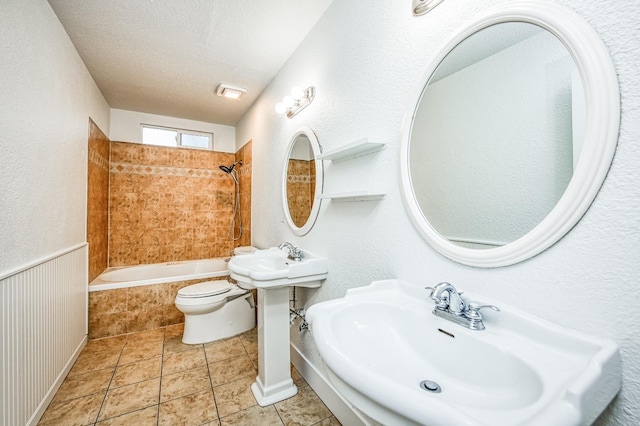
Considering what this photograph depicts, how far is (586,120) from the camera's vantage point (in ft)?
2.19

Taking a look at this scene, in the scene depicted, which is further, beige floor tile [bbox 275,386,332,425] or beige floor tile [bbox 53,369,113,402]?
beige floor tile [bbox 53,369,113,402]

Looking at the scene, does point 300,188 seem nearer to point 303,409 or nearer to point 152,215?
point 303,409

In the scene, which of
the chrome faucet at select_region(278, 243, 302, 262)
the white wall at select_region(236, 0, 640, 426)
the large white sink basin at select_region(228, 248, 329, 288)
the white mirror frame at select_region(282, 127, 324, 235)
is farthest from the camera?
the chrome faucet at select_region(278, 243, 302, 262)

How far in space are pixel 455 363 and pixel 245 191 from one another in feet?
10.7

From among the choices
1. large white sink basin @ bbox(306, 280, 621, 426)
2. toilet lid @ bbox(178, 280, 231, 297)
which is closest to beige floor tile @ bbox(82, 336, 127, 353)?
toilet lid @ bbox(178, 280, 231, 297)

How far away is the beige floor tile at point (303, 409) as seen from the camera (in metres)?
1.56

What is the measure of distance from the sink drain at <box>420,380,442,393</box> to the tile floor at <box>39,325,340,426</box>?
1.03m

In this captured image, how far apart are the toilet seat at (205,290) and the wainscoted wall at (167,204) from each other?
4.37 ft

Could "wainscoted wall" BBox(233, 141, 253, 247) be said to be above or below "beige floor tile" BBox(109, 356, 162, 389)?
above

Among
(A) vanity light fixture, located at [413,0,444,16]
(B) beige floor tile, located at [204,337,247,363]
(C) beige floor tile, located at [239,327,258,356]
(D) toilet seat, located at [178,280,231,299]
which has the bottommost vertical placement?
(B) beige floor tile, located at [204,337,247,363]

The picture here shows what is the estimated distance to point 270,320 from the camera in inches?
67.9

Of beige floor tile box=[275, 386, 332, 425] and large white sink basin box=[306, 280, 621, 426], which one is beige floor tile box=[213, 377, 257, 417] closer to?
beige floor tile box=[275, 386, 332, 425]

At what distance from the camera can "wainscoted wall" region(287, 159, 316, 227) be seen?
6.50 feet

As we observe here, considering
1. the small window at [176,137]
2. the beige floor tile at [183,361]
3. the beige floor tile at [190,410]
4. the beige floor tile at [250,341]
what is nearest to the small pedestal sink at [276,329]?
the beige floor tile at [190,410]
